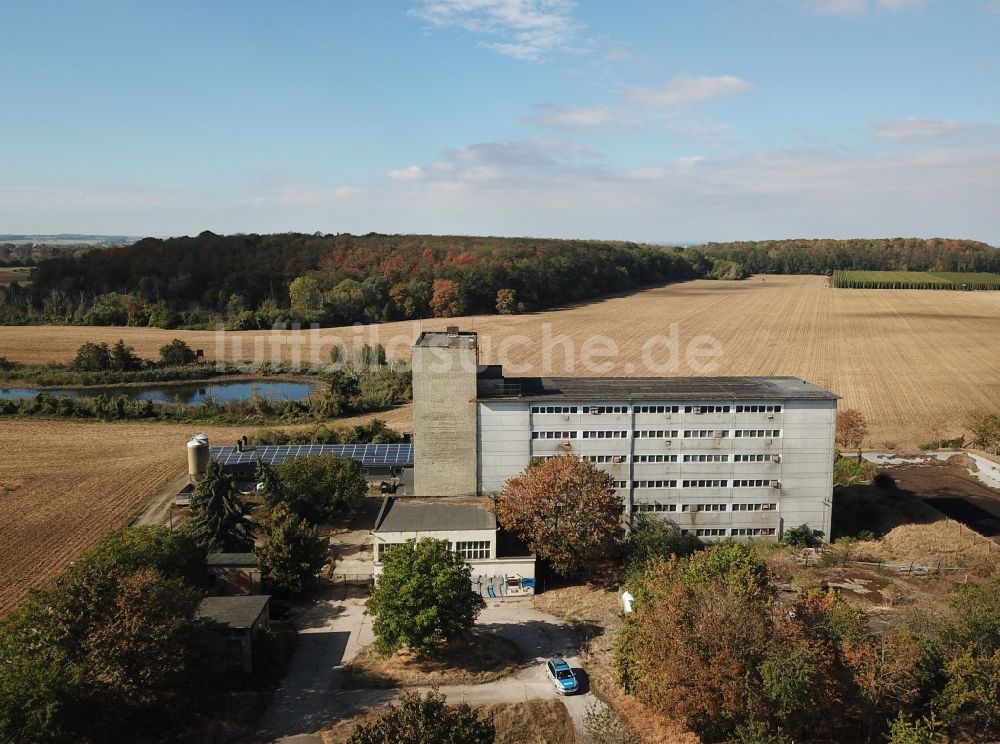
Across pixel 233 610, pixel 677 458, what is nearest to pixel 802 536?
pixel 677 458

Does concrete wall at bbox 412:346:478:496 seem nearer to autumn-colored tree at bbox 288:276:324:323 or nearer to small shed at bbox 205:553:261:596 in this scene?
small shed at bbox 205:553:261:596

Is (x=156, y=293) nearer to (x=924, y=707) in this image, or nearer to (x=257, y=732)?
(x=257, y=732)

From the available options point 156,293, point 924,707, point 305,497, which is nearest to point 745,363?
point 305,497

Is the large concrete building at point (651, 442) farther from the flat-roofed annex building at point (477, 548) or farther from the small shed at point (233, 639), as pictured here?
the small shed at point (233, 639)

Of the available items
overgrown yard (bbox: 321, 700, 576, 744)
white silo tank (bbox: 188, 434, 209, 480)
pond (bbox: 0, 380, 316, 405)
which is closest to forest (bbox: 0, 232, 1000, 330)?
pond (bbox: 0, 380, 316, 405)

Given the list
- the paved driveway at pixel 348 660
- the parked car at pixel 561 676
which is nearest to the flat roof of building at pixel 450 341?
the paved driveway at pixel 348 660

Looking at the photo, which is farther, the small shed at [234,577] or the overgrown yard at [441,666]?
the small shed at [234,577]

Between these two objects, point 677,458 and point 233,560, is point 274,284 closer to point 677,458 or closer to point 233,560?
point 233,560
